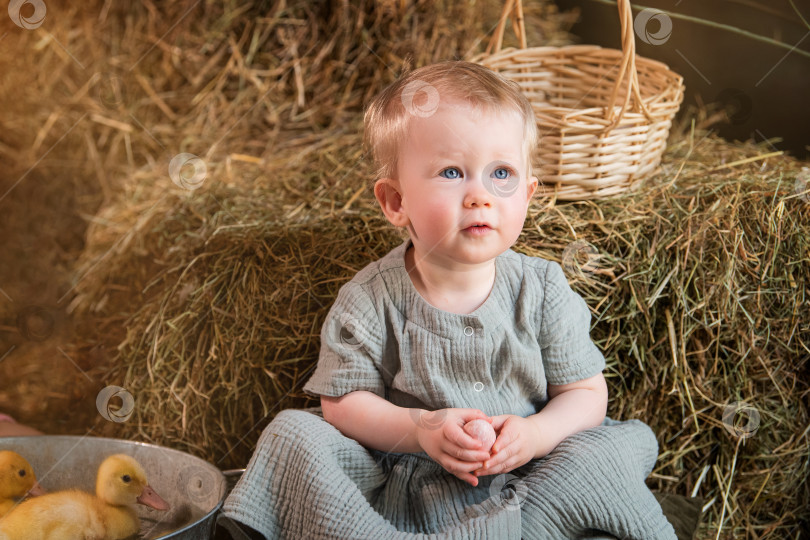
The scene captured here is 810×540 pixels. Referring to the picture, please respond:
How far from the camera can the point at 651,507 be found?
1178 mm

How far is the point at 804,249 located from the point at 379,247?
84 cm

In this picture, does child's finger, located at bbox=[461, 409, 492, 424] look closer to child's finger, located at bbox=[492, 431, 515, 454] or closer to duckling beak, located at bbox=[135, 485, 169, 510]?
child's finger, located at bbox=[492, 431, 515, 454]

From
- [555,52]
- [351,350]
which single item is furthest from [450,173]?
[555,52]

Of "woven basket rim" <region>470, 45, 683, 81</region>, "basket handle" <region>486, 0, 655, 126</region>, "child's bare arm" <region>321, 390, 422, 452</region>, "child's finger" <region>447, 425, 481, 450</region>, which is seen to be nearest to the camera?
"child's finger" <region>447, 425, 481, 450</region>

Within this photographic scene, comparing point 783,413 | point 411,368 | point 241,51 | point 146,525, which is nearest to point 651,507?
point 411,368

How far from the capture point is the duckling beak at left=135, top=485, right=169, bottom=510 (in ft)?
4.03

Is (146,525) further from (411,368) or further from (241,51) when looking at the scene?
(241,51)

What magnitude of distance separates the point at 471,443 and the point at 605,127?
820mm

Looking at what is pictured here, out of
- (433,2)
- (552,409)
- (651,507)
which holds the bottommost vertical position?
(651,507)

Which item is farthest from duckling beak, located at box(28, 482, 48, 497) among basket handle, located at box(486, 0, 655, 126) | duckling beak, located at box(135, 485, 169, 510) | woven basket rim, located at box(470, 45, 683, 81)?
woven basket rim, located at box(470, 45, 683, 81)

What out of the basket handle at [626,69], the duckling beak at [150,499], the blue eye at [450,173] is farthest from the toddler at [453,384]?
the basket handle at [626,69]

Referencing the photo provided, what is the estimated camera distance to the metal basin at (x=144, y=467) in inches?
50.4

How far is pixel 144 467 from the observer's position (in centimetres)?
132

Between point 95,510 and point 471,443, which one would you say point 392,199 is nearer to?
point 471,443
